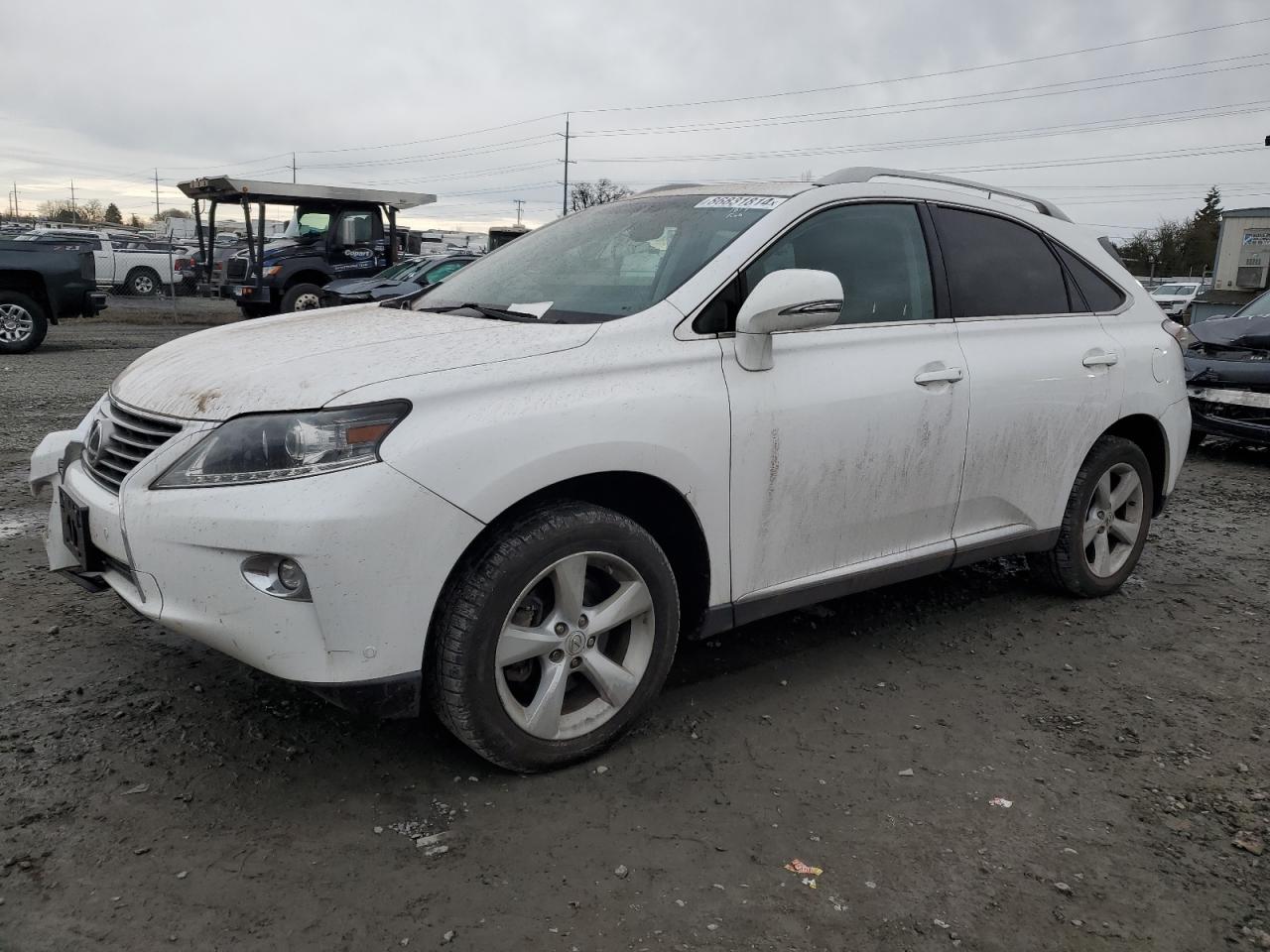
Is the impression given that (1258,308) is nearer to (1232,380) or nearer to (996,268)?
(1232,380)

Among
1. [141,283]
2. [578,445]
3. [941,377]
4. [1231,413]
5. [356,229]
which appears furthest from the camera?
[141,283]

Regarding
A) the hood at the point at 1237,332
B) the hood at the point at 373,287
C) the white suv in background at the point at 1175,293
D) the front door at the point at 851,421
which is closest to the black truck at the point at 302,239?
the hood at the point at 373,287

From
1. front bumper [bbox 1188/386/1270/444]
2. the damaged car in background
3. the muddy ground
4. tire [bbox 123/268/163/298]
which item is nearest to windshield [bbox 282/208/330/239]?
tire [bbox 123/268/163/298]

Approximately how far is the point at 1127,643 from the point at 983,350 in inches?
55.5

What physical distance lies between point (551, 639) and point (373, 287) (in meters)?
14.6

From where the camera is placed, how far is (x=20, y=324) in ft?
42.5

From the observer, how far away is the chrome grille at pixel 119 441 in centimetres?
274

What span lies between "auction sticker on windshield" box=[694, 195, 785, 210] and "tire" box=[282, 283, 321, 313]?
14.6 meters

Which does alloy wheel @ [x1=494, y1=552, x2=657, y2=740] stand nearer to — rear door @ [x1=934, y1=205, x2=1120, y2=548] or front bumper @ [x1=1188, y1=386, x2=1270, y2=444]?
rear door @ [x1=934, y1=205, x2=1120, y2=548]

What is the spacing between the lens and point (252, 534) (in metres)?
2.42

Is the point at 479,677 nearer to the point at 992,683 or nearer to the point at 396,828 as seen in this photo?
the point at 396,828

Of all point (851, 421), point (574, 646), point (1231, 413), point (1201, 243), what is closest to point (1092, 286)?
point (851, 421)

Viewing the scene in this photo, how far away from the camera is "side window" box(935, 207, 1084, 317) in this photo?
3850 millimetres

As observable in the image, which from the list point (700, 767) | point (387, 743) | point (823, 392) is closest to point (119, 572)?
point (387, 743)
